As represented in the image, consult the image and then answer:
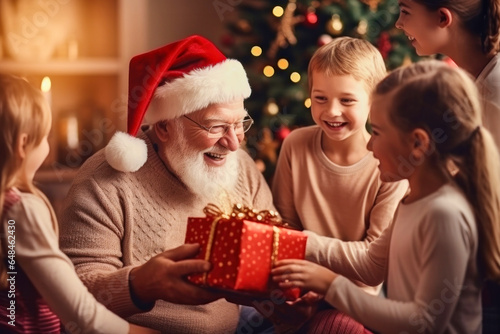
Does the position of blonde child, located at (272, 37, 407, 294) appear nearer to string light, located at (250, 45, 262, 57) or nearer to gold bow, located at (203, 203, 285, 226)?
gold bow, located at (203, 203, 285, 226)

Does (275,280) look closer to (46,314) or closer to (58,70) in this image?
(46,314)

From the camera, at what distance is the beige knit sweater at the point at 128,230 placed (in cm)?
159

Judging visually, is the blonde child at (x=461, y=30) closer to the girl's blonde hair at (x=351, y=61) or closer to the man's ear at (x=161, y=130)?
the girl's blonde hair at (x=351, y=61)

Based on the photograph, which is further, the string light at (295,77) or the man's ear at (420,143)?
the string light at (295,77)

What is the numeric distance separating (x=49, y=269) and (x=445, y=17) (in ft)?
3.37

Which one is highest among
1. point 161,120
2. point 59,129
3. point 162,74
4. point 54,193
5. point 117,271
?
point 162,74

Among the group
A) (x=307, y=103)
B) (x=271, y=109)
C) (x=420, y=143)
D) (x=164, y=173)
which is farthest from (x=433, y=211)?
(x=271, y=109)

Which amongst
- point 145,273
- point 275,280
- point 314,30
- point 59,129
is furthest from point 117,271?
point 59,129

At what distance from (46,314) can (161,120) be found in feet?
2.18

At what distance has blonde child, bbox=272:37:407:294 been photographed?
179 cm

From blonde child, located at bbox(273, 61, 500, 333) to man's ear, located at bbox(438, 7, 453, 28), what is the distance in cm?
23

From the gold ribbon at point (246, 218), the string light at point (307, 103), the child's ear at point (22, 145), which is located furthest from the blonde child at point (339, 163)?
the string light at point (307, 103)

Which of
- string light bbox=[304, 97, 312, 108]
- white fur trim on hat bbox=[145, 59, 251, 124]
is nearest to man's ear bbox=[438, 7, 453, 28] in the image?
white fur trim on hat bbox=[145, 59, 251, 124]

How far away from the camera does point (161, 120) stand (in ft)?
5.98
